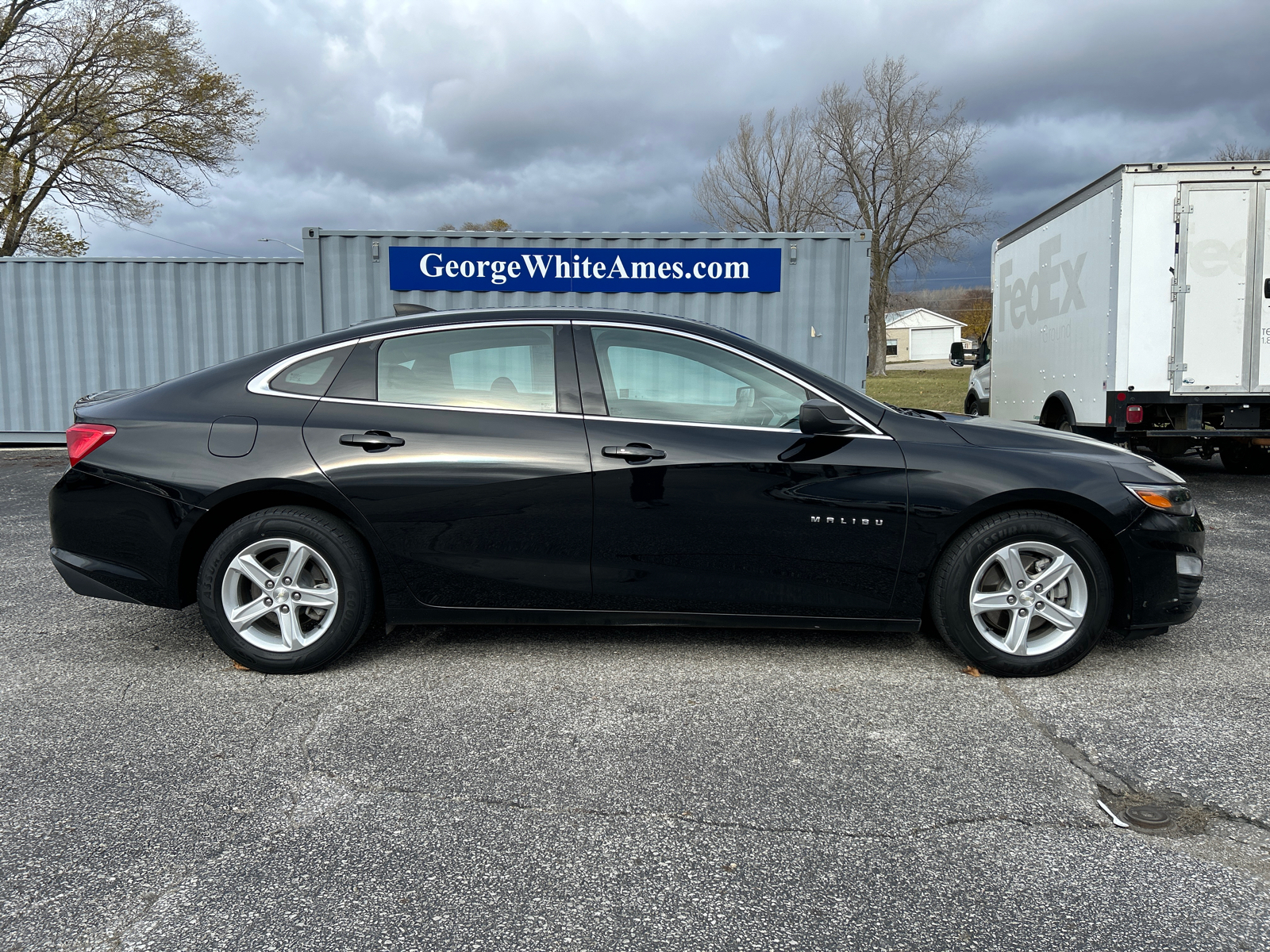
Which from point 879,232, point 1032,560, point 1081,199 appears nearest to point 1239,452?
point 1081,199

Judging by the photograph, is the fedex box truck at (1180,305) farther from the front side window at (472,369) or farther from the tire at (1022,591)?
the front side window at (472,369)

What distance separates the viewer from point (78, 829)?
2539mm

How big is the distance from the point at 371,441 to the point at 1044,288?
8.61m

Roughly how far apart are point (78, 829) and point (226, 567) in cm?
135

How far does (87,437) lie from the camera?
381 cm

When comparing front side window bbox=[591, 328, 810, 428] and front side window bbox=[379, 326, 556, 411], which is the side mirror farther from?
front side window bbox=[379, 326, 556, 411]

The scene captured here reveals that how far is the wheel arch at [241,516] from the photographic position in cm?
371

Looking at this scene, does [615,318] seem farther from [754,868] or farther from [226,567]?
[754,868]

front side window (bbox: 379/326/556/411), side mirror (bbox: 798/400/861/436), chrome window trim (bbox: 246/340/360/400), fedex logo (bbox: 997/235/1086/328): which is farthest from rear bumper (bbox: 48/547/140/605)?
fedex logo (bbox: 997/235/1086/328)

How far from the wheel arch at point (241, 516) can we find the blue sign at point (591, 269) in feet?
24.1

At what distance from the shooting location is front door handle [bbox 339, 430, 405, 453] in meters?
3.73

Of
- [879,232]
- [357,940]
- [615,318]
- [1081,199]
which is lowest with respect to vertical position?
[357,940]

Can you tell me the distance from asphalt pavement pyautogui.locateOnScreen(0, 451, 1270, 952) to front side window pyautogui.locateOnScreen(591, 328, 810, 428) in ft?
3.61

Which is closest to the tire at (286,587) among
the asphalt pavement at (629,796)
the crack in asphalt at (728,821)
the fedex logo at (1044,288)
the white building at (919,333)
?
the asphalt pavement at (629,796)
